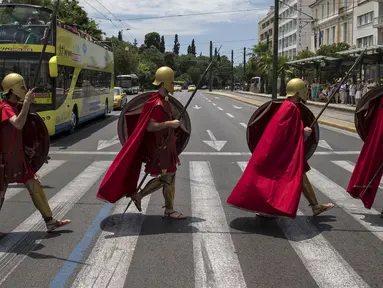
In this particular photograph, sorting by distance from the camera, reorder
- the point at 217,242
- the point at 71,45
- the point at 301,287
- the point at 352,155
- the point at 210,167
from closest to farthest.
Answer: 1. the point at 301,287
2. the point at 217,242
3. the point at 210,167
4. the point at 352,155
5. the point at 71,45

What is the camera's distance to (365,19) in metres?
50.9

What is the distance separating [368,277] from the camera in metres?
4.25

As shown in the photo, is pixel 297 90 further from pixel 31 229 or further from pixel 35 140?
pixel 31 229

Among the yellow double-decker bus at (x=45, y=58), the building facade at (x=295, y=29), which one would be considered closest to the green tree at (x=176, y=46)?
the building facade at (x=295, y=29)

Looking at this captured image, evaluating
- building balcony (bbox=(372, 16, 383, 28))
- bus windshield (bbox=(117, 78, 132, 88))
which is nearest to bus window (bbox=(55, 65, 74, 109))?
building balcony (bbox=(372, 16, 383, 28))

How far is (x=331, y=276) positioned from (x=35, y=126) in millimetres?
3423

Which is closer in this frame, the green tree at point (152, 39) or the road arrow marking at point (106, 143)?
the road arrow marking at point (106, 143)

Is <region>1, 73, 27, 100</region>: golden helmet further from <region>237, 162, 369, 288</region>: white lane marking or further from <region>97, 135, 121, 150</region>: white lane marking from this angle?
<region>97, 135, 121, 150</region>: white lane marking

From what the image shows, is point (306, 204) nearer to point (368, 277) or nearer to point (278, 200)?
point (278, 200)

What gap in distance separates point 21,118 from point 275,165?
107 inches

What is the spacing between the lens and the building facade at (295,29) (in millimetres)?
85562

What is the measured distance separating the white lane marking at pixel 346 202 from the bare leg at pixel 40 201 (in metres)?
3.52

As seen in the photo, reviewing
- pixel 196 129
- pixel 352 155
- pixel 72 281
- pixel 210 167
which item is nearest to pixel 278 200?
pixel 72 281

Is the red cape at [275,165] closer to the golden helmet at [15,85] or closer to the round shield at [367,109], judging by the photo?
the round shield at [367,109]
